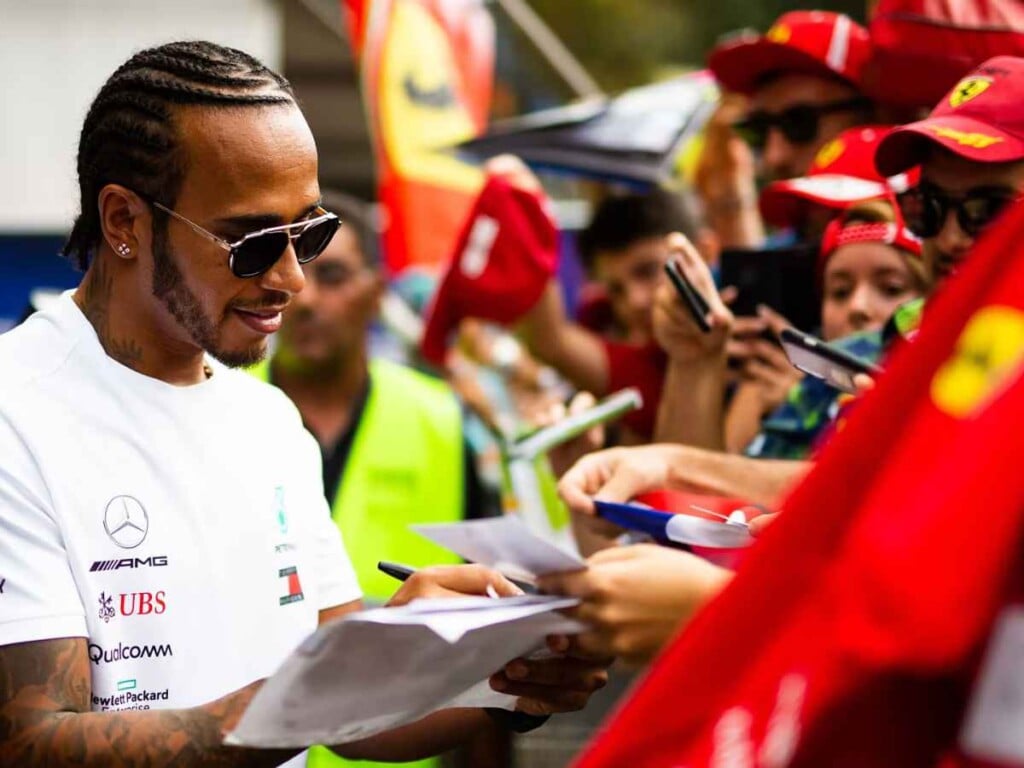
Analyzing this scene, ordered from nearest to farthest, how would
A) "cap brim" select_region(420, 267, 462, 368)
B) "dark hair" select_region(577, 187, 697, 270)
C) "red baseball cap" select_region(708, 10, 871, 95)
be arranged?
"red baseball cap" select_region(708, 10, 871, 95) < "cap brim" select_region(420, 267, 462, 368) < "dark hair" select_region(577, 187, 697, 270)

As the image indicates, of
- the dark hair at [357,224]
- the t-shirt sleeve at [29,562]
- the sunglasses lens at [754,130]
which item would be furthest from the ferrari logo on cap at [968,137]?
the dark hair at [357,224]

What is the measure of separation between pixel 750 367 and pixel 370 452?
150 centimetres

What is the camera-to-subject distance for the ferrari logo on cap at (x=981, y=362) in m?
1.19

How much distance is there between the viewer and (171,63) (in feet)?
8.50

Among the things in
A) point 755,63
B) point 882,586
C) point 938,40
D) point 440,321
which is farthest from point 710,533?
point 440,321

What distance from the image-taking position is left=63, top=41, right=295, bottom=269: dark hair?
2.53 m

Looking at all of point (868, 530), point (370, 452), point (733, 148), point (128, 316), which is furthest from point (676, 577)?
point (733, 148)

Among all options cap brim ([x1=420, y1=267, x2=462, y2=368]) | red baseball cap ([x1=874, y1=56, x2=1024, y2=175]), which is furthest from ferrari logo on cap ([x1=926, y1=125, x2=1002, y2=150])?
cap brim ([x1=420, y1=267, x2=462, y2=368])

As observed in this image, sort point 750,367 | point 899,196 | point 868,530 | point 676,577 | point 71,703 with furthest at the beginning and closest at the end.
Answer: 1. point 750,367
2. point 899,196
3. point 71,703
4. point 676,577
5. point 868,530

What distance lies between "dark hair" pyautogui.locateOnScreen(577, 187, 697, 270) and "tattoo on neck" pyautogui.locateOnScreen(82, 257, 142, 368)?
2.88 metres

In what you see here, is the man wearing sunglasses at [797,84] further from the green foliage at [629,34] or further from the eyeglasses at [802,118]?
the green foliage at [629,34]

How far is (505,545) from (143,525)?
0.70 meters

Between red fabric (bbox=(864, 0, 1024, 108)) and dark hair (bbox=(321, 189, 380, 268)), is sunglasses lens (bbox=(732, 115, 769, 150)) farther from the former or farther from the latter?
dark hair (bbox=(321, 189, 380, 268))

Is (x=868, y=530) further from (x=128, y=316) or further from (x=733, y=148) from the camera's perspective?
(x=733, y=148)
